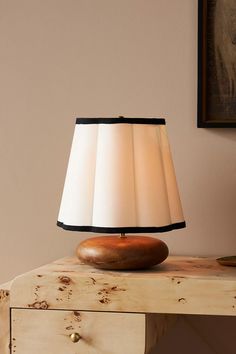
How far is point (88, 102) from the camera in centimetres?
212

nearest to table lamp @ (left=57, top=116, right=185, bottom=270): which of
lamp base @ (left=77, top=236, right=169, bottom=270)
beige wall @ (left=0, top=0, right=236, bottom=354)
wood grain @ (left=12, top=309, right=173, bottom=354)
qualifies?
lamp base @ (left=77, top=236, right=169, bottom=270)

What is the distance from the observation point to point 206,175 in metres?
2.06


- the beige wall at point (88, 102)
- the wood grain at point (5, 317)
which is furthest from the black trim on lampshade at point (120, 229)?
the beige wall at point (88, 102)

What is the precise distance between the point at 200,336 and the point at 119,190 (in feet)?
1.92

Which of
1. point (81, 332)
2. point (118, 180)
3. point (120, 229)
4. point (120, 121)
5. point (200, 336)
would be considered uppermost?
point (120, 121)

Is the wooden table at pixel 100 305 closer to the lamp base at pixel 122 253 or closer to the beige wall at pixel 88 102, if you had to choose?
the lamp base at pixel 122 253

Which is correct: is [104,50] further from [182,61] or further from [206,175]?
[206,175]

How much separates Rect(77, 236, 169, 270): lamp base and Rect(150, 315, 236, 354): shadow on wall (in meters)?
0.36

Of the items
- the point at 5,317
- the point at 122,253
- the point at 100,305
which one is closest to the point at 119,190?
the point at 122,253

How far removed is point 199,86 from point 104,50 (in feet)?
0.96

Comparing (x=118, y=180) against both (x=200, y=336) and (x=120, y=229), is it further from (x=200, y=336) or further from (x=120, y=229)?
(x=200, y=336)

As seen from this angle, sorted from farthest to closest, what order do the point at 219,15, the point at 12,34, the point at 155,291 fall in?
the point at 12,34, the point at 219,15, the point at 155,291

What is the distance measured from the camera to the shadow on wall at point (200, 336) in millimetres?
2059

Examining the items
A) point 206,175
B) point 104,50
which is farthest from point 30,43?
point 206,175
